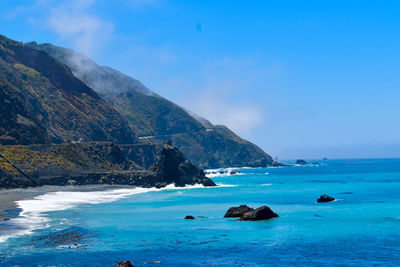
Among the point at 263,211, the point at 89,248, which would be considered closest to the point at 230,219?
the point at 263,211

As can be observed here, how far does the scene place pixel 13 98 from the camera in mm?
164375

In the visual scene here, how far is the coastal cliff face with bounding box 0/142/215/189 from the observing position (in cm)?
12675

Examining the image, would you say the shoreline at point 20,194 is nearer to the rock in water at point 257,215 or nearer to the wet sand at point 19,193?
the wet sand at point 19,193

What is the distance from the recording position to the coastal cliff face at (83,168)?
416 ft

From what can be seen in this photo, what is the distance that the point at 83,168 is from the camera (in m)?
153

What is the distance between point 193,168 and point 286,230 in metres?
114

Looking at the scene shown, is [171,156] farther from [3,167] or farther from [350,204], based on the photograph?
[350,204]

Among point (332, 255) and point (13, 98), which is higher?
point (13, 98)

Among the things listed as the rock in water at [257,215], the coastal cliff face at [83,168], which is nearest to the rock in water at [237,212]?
the rock in water at [257,215]

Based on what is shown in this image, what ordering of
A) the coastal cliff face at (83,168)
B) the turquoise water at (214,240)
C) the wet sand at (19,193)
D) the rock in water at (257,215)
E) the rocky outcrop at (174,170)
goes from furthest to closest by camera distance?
the rocky outcrop at (174,170) < the coastal cliff face at (83,168) < the wet sand at (19,193) < the rock in water at (257,215) < the turquoise water at (214,240)

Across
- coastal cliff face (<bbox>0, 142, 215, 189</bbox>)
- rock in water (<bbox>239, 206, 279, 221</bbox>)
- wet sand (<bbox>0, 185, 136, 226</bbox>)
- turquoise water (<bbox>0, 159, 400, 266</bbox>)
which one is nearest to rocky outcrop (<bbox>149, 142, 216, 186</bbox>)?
coastal cliff face (<bbox>0, 142, 215, 189</bbox>)

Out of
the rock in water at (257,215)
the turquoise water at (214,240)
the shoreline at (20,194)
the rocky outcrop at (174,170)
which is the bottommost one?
the turquoise water at (214,240)

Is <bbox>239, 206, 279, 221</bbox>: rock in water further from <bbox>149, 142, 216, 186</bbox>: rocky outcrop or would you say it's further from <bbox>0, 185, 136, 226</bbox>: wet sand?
<bbox>149, 142, 216, 186</bbox>: rocky outcrop

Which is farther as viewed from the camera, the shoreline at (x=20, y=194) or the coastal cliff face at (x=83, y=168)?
the coastal cliff face at (x=83, y=168)
